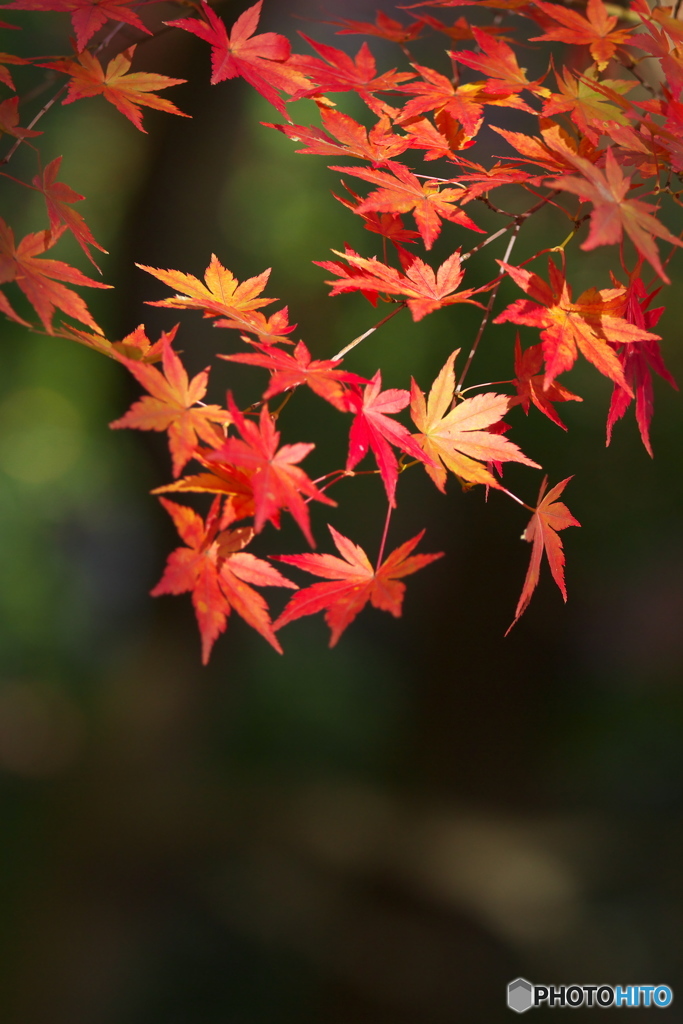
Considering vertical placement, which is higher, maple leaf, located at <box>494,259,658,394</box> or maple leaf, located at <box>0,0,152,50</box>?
maple leaf, located at <box>0,0,152,50</box>

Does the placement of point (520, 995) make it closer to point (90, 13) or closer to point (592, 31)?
point (592, 31)

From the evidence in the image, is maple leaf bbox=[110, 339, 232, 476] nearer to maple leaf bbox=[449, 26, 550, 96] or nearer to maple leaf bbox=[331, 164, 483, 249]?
maple leaf bbox=[331, 164, 483, 249]

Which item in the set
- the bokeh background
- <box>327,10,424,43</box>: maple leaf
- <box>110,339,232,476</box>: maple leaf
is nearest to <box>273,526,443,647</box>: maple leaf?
<box>110,339,232,476</box>: maple leaf

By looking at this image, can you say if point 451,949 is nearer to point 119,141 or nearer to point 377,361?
point 377,361

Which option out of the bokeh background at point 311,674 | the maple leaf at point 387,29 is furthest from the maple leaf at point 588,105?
the bokeh background at point 311,674

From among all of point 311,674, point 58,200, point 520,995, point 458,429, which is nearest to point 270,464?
point 458,429

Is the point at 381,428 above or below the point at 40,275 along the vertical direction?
below
